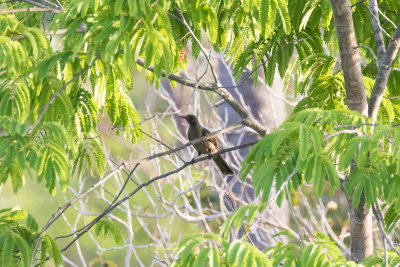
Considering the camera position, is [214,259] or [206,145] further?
[206,145]

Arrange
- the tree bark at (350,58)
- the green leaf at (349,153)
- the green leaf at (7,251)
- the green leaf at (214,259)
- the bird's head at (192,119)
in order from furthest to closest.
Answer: the bird's head at (192,119) → the tree bark at (350,58) → the green leaf at (7,251) → the green leaf at (349,153) → the green leaf at (214,259)

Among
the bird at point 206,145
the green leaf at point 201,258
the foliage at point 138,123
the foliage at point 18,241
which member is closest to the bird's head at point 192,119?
the bird at point 206,145

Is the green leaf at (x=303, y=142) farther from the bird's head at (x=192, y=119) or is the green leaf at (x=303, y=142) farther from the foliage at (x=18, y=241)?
the bird's head at (x=192, y=119)

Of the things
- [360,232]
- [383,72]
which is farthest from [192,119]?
[383,72]

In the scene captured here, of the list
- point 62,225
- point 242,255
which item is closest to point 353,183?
point 242,255

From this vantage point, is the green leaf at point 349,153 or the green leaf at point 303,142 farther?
the green leaf at point 349,153

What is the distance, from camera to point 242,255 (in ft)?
8.00

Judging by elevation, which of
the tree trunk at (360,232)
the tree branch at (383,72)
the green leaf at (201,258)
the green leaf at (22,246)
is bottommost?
the tree trunk at (360,232)

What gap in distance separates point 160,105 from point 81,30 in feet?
24.0

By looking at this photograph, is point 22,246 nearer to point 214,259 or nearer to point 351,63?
point 214,259

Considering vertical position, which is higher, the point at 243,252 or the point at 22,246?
the point at 243,252

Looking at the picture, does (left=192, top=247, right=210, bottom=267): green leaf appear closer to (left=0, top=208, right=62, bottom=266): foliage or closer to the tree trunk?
(left=0, top=208, right=62, bottom=266): foliage

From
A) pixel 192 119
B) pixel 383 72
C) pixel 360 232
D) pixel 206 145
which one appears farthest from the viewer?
pixel 192 119

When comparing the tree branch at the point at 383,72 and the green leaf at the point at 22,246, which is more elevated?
the tree branch at the point at 383,72
